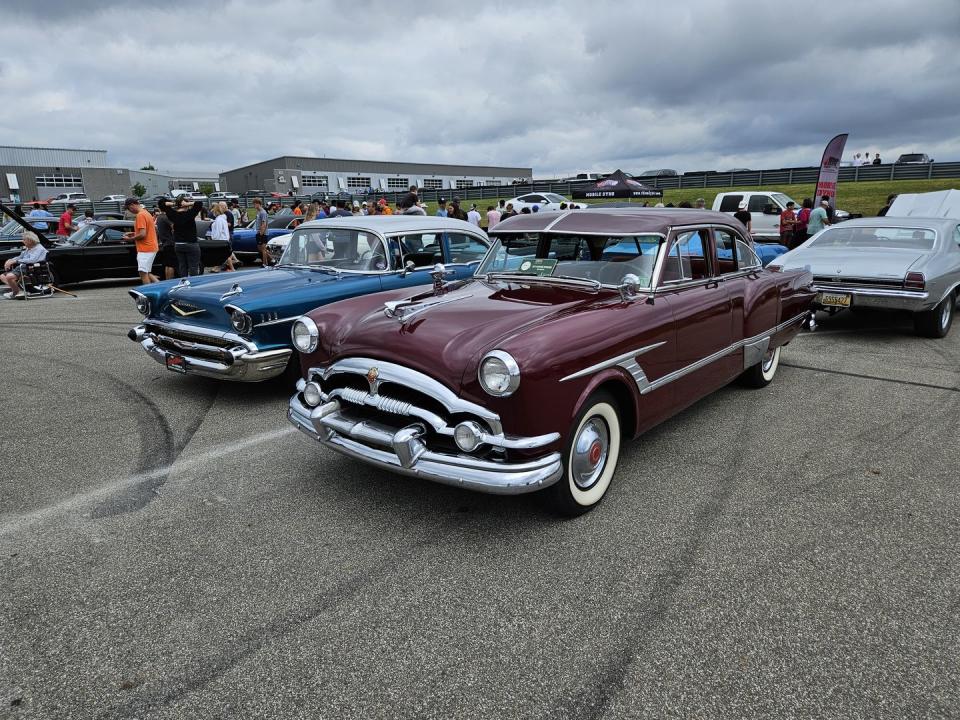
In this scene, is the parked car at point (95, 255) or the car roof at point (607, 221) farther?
the parked car at point (95, 255)

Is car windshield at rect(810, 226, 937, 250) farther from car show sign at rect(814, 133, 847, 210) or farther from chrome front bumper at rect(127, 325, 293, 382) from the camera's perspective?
car show sign at rect(814, 133, 847, 210)

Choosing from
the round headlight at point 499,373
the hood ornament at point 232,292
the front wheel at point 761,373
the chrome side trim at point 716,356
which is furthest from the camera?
the front wheel at point 761,373

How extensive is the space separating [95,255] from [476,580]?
42.4ft

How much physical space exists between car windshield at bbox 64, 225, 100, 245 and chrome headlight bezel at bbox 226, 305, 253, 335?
32.5 ft

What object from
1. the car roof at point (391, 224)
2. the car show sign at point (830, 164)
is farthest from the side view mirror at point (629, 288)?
the car show sign at point (830, 164)

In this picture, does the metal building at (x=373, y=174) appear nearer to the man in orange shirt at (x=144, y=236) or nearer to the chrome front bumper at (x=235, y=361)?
the man in orange shirt at (x=144, y=236)

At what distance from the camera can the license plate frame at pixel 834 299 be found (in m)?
7.38

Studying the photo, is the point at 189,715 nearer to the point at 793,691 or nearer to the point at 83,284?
the point at 793,691

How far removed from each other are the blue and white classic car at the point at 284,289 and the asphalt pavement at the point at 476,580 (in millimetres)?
715

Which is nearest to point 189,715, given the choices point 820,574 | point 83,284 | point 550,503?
point 550,503

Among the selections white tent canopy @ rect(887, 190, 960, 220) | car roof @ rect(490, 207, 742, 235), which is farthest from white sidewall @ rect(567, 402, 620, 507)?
white tent canopy @ rect(887, 190, 960, 220)

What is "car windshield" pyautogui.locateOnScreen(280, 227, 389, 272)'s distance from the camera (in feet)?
20.8

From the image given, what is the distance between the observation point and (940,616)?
2645 mm

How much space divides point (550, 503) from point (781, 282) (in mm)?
3500
